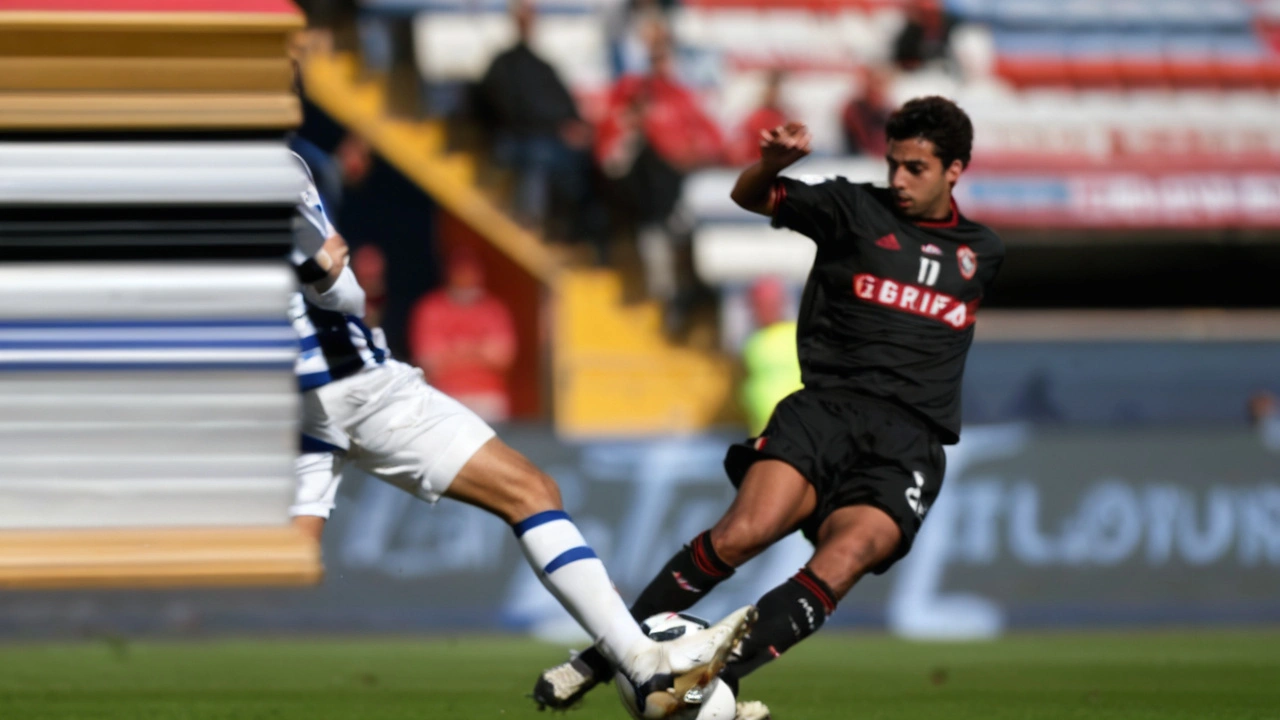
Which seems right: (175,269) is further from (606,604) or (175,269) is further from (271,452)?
(606,604)

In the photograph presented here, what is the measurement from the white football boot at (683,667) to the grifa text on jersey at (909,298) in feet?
4.18

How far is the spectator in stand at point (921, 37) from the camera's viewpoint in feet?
51.4

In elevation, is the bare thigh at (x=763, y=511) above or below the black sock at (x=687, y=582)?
above

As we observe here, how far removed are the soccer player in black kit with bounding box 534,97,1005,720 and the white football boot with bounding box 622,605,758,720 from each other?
442mm


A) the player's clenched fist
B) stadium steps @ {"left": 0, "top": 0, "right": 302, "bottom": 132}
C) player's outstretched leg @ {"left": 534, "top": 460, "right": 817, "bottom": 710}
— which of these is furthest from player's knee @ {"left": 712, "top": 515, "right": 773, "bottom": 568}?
stadium steps @ {"left": 0, "top": 0, "right": 302, "bottom": 132}

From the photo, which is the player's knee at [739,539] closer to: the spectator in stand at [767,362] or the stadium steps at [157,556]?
the stadium steps at [157,556]

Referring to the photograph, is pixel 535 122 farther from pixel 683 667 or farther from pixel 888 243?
pixel 683 667

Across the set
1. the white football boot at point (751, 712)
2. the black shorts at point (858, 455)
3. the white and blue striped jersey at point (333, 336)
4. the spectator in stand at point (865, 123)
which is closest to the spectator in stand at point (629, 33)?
the spectator in stand at point (865, 123)

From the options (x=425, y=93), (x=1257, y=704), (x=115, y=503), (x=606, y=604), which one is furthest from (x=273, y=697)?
(x=425, y=93)

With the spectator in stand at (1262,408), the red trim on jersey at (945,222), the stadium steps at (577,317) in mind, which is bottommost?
the spectator in stand at (1262,408)

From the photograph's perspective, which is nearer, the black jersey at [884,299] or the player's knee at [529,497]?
the player's knee at [529,497]

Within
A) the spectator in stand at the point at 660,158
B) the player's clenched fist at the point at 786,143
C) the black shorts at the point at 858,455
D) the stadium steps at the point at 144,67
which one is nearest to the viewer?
the stadium steps at the point at 144,67

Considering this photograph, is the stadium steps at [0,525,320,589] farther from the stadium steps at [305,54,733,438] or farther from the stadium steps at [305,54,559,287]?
the stadium steps at [305,54,559,287]

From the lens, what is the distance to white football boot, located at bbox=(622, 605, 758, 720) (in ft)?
15.3
